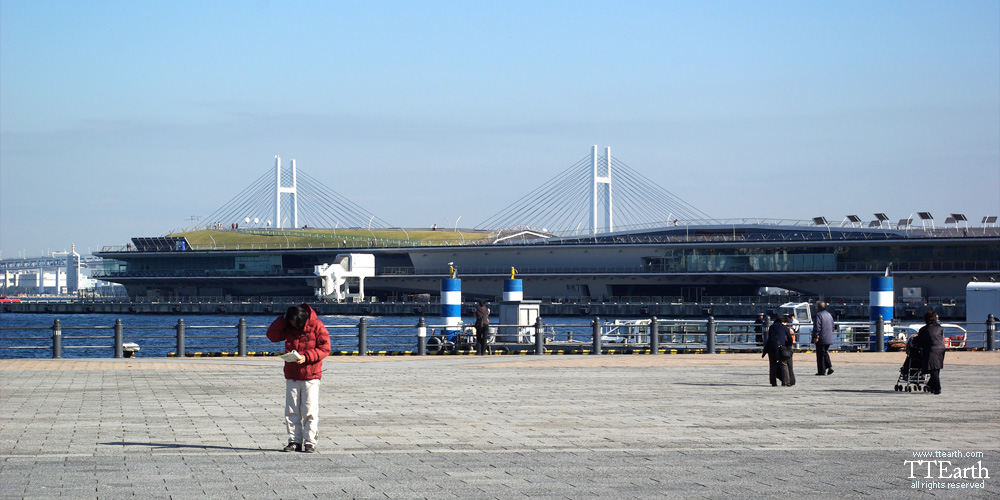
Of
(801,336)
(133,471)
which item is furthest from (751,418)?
(801,336)

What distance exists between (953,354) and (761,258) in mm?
71793

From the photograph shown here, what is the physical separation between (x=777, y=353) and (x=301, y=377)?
39.7ft

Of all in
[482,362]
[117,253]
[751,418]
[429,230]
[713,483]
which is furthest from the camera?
[429,230]

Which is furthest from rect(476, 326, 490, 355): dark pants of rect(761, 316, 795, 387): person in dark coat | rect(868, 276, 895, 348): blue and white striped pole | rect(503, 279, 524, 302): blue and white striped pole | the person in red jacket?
the person in red jacket

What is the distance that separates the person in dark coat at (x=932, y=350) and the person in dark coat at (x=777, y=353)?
2501mm

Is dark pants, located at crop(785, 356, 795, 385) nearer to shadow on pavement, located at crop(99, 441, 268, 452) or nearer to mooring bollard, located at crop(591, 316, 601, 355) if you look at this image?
mooring bollard, located at crop(591, 316, 601, 355)

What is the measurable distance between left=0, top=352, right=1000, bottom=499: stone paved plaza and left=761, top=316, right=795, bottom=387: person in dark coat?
18.2 inches

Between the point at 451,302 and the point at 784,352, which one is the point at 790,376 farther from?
the point at 451,302

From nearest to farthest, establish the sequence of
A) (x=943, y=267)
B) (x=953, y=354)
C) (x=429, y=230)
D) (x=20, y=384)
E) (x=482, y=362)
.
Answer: (x=20, y=384), (x=482, y=362), (x=953, y=354), (x=943, y=267), (x=429, y=230)

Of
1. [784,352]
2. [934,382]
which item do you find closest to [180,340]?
[784,352]

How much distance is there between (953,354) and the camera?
112ft

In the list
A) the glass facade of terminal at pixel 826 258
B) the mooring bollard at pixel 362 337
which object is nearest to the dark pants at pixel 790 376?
the mooring bollard at pixel 362 337

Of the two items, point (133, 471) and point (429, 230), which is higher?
point (429, 230)

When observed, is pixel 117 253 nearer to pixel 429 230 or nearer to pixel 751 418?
pixel 429 230
